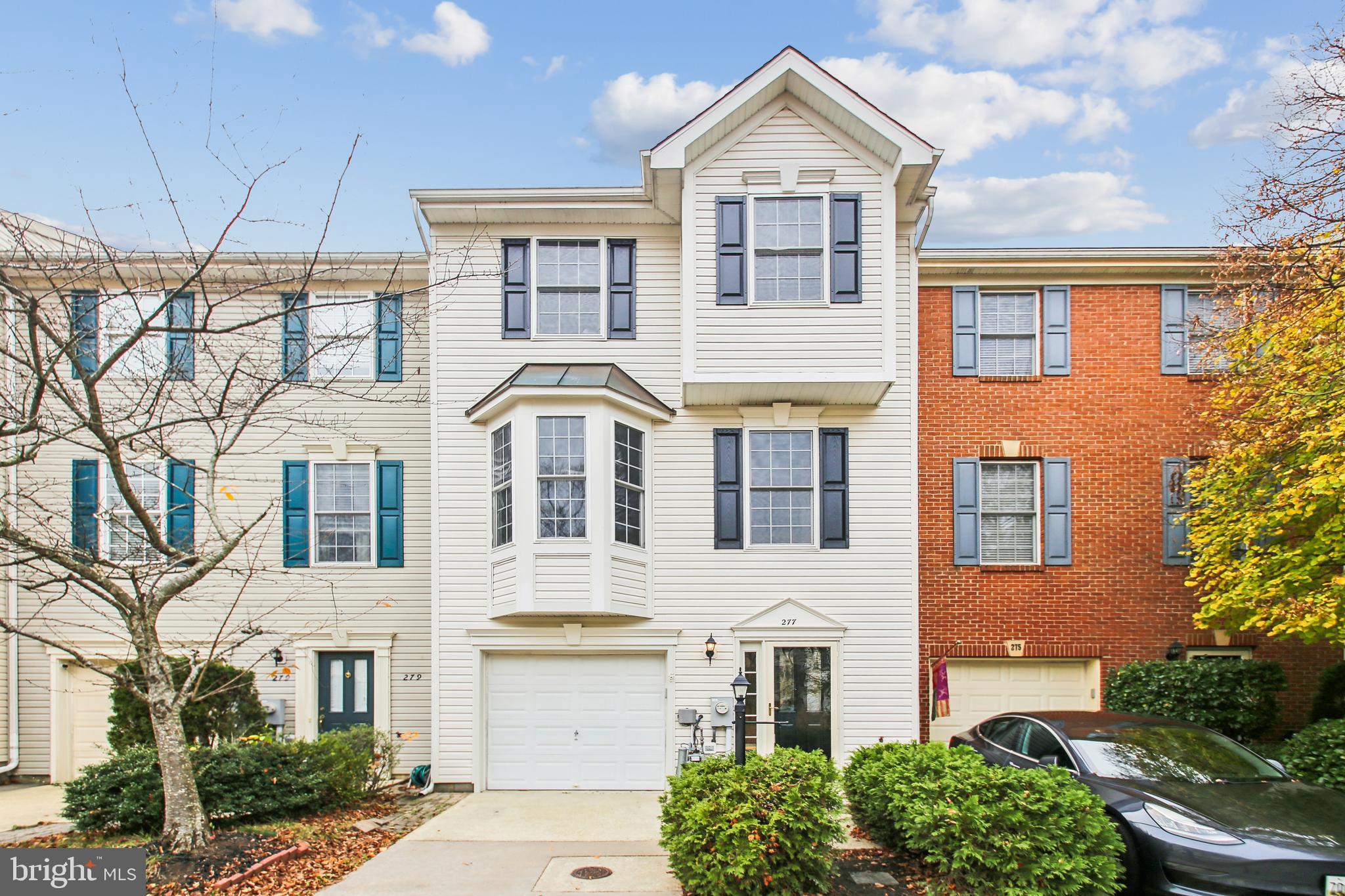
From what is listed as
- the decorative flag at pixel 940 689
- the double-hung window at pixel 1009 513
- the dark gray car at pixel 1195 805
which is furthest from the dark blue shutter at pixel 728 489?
the dark gray car at pixel 1195 805

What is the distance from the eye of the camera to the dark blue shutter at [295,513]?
42.6ft

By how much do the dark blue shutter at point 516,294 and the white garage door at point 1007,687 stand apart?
7.93m

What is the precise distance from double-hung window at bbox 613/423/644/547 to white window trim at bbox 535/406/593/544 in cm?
39

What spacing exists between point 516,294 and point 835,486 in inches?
204

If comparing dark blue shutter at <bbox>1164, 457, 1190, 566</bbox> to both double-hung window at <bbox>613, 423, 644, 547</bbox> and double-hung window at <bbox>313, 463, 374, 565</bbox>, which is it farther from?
double-hung window at <bbox>313, 463, 374, 565</bbox>

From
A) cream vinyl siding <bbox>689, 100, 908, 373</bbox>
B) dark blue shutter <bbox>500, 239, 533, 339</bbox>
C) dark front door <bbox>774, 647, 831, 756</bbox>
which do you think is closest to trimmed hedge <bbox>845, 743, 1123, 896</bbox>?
dark front door <bbox>774, 647, 831, 756</bbox>

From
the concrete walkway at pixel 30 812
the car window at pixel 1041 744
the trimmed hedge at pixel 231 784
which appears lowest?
the concrete walkway at pixel 30 812

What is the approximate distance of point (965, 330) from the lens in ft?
42.8

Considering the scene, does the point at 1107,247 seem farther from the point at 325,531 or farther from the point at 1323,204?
the point at 325,531

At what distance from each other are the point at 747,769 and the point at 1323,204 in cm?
848

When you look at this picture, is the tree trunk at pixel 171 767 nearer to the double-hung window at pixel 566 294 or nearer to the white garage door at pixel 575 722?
the white garage door at pixel 575 722

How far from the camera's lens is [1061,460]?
42.2ft

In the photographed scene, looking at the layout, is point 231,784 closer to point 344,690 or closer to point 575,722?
point 344,690

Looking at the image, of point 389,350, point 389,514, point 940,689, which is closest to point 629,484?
point 389,514
